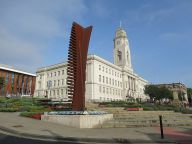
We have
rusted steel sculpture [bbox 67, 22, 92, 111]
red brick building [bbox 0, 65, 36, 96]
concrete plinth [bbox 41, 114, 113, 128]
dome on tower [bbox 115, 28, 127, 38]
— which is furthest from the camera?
dome on tower [bbox 115, 28, 127, 38]

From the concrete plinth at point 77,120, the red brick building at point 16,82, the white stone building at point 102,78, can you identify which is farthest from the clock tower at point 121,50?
the concrete plinth at point 77,120

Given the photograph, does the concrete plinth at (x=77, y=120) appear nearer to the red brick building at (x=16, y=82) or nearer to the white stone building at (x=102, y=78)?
the white stone building at (x=102, y=78)

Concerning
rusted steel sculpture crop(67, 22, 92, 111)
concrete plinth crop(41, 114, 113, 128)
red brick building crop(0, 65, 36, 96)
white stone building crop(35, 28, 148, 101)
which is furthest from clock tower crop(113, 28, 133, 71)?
concrete plinth crop(41, 114, 113, 128)

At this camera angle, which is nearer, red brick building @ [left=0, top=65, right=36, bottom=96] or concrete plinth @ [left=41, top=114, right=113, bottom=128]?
concrete plinth @ [left=41, top=114, right=113, bottom=128]

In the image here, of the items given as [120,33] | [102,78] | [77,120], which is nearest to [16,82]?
[102,78]

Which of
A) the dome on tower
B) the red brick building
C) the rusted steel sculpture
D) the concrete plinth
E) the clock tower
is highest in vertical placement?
the dome on tower

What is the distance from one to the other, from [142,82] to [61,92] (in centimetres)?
5964

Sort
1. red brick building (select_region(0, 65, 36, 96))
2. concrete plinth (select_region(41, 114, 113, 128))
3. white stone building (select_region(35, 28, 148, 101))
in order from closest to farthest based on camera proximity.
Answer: concrete plinth (select_region(41, 114, 113, 128)) → white stone building (select_region(35, 28, 148, 101)) → red brick building (select_region(0, 65, 36, 96))

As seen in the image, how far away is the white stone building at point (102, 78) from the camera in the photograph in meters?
67.0

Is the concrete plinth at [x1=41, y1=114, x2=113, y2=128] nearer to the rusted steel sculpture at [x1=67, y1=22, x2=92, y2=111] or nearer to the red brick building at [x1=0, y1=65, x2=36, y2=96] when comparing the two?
the rusted steel sculpture at [x1=67, y1=22, x2=92, y2=111]

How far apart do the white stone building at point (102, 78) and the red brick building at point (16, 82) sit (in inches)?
281

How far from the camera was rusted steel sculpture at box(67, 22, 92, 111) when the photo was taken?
53.3ft

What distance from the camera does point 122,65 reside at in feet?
306

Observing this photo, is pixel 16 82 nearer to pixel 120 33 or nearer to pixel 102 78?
pixel 102 78
